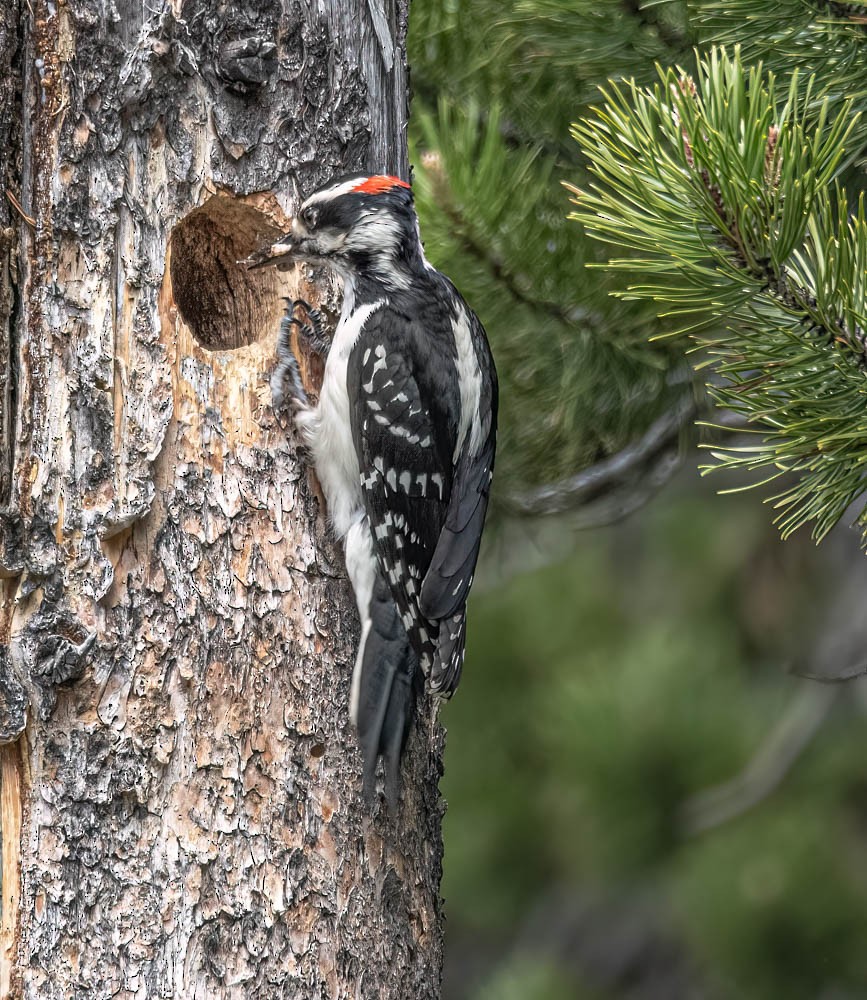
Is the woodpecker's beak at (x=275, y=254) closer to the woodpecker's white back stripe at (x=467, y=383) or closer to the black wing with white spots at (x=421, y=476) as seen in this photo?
the black wing with white spots at (x=421, y=476)

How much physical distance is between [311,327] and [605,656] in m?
1.67

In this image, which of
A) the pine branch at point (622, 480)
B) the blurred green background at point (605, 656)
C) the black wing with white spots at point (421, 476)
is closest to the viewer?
the black wing with white spots at point (421, 476)

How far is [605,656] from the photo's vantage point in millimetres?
3398

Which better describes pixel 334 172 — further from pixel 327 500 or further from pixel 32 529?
pixel 32 529

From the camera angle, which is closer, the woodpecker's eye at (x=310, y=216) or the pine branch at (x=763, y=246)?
the pine branch at (x=763, y=246)

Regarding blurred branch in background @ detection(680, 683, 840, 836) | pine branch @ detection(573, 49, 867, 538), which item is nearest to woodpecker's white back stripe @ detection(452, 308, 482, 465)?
pine branch @ detection(573, 49, 867, 538)

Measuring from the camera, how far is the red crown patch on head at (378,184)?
6.31 feet

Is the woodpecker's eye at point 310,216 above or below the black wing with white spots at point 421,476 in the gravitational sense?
above

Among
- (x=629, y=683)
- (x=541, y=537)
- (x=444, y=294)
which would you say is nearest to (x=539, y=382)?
(x=444, y=294)

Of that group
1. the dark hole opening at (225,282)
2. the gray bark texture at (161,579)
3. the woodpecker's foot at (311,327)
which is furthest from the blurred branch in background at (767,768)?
the dark hole opening at (225,282)

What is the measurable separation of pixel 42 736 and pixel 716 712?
6.33 ft

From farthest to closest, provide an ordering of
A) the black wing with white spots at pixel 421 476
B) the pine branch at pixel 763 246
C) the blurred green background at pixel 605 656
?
1. the blurred green background at pixel 605 656
2. the black wing with white spots at pixel 421 476
3. the pine branch at pixel 763 246

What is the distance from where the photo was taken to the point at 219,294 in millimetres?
2033

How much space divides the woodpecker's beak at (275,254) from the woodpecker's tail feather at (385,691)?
524 millimetres
